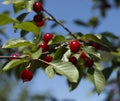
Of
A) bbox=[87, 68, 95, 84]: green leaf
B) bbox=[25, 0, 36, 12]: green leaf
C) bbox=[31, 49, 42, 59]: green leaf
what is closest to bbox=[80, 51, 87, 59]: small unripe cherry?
bbox=[87, 68, 95, 84]: green leaf

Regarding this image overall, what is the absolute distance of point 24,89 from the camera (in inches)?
953

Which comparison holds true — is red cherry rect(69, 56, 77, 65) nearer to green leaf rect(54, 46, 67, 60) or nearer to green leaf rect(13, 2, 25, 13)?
green leaf rect(54, 46, 67, 60)

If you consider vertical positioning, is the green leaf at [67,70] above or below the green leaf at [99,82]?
above

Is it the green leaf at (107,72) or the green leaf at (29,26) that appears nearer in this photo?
the green leaf at (29,26)

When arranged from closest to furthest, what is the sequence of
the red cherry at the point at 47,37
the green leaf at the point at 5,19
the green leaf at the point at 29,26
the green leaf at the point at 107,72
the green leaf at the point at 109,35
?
the green leaf at the point at 5,19, the green leaf at the point at 29,26, the red cherry at the point at 47,37, the green leaf at the point at 109,35, the green leaf at the point at 107,72

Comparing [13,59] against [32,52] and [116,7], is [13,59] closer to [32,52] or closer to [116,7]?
[32,52]

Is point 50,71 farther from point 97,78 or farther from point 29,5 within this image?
point 29,5

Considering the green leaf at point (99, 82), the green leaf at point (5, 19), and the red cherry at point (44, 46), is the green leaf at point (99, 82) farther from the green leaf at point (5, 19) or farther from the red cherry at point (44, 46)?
the green leaf at point (5, 19)

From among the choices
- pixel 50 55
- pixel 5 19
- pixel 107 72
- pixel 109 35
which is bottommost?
pixel 107 72

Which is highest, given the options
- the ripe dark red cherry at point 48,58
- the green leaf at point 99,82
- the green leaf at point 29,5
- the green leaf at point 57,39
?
the green leaf at point 29,5

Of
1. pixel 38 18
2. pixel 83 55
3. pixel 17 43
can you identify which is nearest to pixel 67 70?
pixel 83 55

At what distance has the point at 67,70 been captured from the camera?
1.95 metres

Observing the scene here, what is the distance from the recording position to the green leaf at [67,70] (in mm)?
1926

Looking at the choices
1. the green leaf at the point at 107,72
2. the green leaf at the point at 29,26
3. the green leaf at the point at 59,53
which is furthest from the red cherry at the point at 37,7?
the green leaf at the point at 107,72
